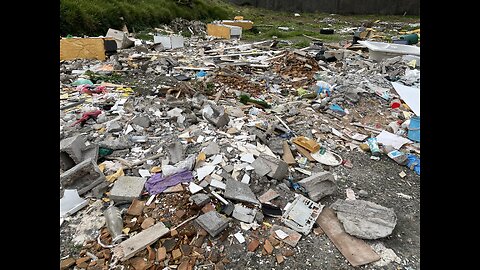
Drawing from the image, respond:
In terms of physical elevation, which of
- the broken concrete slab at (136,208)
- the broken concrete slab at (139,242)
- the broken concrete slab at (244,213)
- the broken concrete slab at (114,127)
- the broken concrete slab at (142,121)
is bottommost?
the broken concrete slab at (139,242)

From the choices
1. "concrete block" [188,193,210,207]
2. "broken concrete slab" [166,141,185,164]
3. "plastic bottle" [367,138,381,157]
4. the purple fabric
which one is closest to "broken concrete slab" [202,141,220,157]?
"broken concrete slab" [166,141,185,164]

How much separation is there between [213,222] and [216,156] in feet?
3.99

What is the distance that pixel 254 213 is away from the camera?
3346 mm

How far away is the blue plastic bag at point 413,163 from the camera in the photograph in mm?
4651

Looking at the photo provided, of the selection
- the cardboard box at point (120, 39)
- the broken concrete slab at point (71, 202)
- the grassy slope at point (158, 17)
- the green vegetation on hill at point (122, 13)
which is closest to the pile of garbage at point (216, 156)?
the broken concrete slab at point (71, 202)

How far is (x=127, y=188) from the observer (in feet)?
11.6

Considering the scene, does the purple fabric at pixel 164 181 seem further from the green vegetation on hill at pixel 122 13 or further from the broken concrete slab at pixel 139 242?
the green vegetation on hill at pixel 122 13

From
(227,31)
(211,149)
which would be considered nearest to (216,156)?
(211,149)

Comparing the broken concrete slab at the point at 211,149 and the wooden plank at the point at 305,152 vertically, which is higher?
the broken concrete slab at the point at 211,149

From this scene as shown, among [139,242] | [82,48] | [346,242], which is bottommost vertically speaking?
[346,242]

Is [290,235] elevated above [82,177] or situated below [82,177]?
below

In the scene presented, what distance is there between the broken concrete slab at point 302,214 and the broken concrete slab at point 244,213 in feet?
1.11

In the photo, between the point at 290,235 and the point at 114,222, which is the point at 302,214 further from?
→ the point at 114,222
